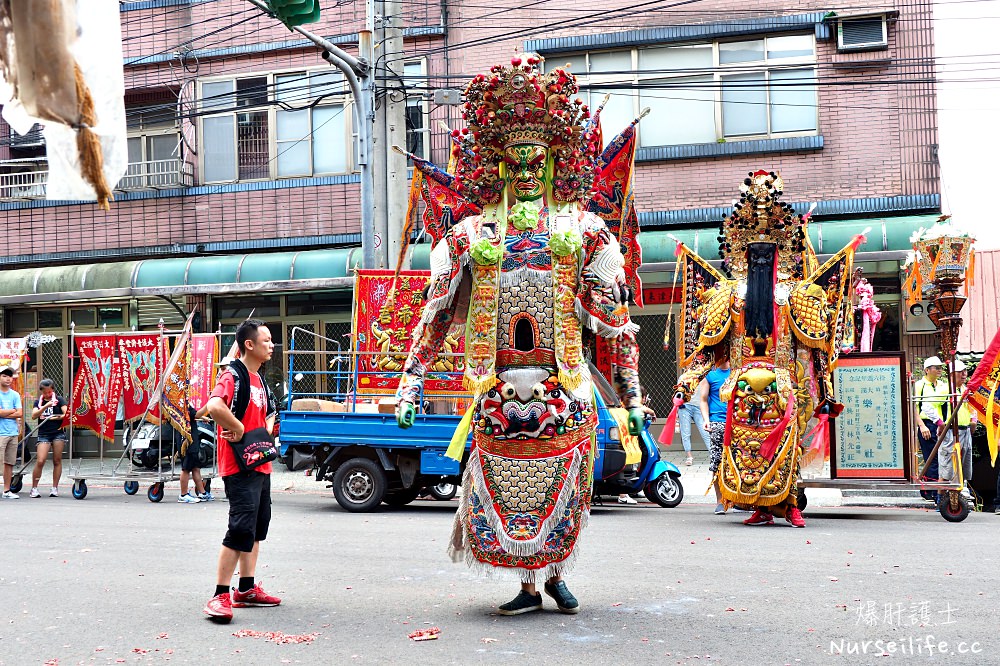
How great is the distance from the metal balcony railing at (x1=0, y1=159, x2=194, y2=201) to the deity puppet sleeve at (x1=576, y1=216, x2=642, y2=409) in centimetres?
1630

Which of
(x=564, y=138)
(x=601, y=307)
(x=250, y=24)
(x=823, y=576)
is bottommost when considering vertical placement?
(x=823, y=576)

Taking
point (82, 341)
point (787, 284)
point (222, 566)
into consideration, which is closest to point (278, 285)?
point (82, 341)

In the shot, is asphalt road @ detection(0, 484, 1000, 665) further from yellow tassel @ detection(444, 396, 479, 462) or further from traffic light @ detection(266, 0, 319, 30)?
traffic light @ detection(266, 0, 319, 30)

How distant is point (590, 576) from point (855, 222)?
1187 cm

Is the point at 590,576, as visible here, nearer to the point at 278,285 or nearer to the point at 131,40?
the point at 278,285

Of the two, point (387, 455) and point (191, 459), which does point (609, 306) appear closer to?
point (387, 455)

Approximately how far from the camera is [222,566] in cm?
662

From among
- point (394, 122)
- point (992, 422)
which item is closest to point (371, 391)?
point (394, 122)

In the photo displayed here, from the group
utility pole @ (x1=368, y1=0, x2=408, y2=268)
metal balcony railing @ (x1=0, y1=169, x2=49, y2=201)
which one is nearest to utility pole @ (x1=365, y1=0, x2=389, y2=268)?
utility pole @ (x1=368, y1=0, x2=408, y2=268)

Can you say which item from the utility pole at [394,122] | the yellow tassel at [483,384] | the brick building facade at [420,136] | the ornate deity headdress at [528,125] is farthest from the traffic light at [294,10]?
the brick building facade at [420,136]

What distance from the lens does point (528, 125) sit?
6859 mm

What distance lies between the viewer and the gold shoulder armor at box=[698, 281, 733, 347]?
11273 mm

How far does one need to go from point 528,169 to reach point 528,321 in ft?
3.00

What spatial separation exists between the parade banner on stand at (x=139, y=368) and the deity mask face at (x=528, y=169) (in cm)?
968
